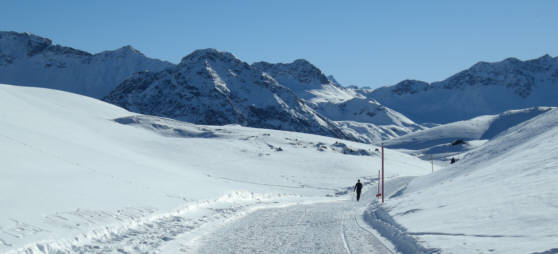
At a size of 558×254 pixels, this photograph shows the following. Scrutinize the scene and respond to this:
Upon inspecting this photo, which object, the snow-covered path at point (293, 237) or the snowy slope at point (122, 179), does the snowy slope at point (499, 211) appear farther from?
the snowy slope at point (122, 179)

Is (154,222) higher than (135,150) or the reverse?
the reverse

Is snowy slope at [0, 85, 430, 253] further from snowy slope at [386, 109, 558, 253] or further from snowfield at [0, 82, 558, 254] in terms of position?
snowy slope at [386, 109, 558, 253]

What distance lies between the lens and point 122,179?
2733 cm

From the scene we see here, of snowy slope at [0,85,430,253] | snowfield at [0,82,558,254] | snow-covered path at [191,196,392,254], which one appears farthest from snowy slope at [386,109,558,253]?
snowy slope at [0,85,430,253]

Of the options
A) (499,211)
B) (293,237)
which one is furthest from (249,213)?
(499,211)

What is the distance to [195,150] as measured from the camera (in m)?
64.4

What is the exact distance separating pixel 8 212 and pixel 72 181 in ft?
27.2

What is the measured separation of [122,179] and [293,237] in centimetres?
1549

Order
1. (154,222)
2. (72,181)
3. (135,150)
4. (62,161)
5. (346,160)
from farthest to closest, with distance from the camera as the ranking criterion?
1. (346,160)
2. (135,150)
3. (62,161)
4. (72,181)
5. (154,222)

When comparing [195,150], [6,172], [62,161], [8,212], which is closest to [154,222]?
[8,212]

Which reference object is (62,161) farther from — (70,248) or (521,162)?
(521,162)

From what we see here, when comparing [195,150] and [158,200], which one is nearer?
[158,200]

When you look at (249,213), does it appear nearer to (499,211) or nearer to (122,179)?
(122,179)

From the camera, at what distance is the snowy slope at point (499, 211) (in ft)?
33.8
